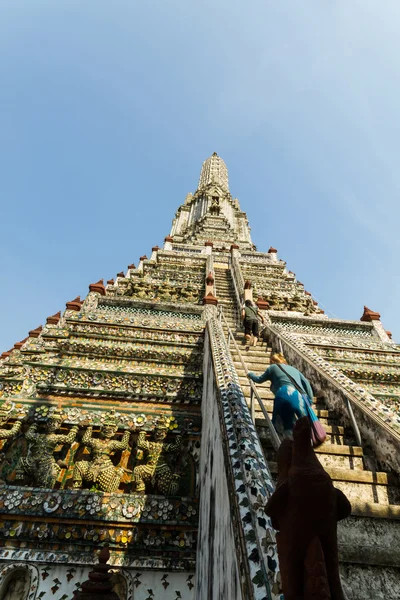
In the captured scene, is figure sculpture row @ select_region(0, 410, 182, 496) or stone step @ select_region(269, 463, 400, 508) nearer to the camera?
stone step @ select_region(269, 463, 400, 508)

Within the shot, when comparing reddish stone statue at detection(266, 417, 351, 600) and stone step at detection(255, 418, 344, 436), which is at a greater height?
stone step at detection(255, 418, 344, 436)

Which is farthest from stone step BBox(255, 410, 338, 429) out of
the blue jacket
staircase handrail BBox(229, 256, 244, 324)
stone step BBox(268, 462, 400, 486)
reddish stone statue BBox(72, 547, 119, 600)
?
staircase handrail BBox(229, 256, 244, 324)

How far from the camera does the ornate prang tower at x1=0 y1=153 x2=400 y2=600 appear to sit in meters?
2.69

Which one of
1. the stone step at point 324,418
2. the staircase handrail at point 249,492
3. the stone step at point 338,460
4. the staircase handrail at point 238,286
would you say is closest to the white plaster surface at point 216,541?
the staircase handrail at point 249,492

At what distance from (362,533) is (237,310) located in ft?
29.3

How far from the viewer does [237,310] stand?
37.9 feet

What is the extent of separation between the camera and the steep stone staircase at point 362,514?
7.85ft

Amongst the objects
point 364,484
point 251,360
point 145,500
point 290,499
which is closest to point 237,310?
point 251,360

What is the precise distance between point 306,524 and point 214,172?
4452 cm

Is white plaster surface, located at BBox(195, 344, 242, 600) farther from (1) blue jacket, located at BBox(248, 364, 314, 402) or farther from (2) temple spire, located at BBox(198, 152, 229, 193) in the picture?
(2) temple spire, located at BBox(198, 152, 229, 193)

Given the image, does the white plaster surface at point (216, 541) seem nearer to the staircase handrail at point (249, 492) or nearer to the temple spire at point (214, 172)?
the staircase handrail at point (249, 492)

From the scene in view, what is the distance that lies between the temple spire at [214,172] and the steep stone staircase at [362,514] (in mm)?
36620

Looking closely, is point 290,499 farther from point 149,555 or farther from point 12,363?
point 12,363

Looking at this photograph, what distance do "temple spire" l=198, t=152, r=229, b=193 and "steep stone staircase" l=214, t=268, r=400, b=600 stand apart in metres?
36.6
